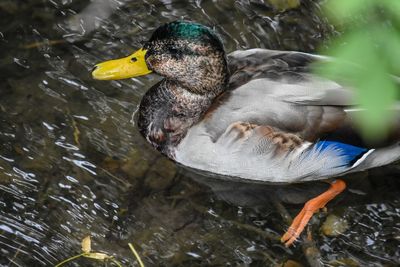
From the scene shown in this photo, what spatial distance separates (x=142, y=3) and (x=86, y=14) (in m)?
0.56

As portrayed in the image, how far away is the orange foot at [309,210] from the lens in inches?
190

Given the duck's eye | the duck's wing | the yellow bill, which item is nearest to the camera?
the duck's wing

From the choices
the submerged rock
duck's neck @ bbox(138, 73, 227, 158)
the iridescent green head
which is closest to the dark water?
the submerged rock

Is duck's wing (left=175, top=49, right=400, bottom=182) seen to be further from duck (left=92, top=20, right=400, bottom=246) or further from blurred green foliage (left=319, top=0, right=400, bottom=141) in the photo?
blurred green foliage (left=319, top=0, right=400, bottom=141)

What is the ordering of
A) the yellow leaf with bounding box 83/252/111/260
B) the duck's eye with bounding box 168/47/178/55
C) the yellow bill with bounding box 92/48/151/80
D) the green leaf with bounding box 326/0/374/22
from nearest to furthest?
the green leaf with bounding box 326/0/374/22
the yellow leaf with bounding box 83/252/111/260
the duck's eye with bounding box 168/47/178/55
the yellow bill with bounding box 92/48/151/80

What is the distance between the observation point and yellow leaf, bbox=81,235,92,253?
4.55 meters

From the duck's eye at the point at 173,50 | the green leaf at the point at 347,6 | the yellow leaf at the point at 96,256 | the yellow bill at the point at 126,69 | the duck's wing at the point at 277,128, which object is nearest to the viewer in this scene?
the green leaf at the point at 347,6

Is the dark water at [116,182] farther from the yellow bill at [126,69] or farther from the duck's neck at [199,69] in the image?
the duck's neck at [199,69]

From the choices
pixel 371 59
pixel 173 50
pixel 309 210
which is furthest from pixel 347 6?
pixel 309 210

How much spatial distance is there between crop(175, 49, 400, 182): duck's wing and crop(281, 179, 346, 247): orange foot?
19cm

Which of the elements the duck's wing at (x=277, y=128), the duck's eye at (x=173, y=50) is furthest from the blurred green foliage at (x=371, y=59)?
the duck's eye at (x=173, y=50)

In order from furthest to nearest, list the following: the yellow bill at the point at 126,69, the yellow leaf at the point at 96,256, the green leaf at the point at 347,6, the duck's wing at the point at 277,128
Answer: the yellow bill at the point at 126,69, the duck's wing at the point at 277,128, the yellow leaf at the point at 96,256, the green leaf at the point at 347,6

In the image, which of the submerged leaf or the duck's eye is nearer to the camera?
the submerged leaf

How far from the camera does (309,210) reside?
5.04 meters
